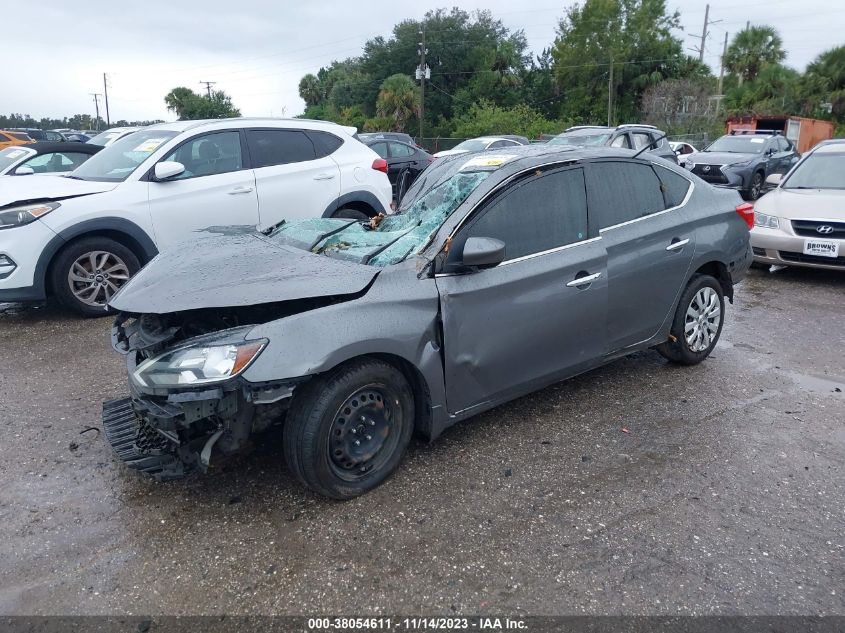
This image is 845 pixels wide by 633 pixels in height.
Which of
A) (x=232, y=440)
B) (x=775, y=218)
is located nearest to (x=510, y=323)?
(x=232, y=440)

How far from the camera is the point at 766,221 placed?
797cm

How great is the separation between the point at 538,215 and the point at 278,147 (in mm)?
4238

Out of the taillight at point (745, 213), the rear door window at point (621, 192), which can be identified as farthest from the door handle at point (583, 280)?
the taillight at point (745, 213)

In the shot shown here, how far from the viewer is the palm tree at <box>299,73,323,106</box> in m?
72.8

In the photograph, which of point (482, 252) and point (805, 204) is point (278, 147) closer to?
point (482, 252)

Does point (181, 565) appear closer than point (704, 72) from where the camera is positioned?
Yes

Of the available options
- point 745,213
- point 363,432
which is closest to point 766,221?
point 745,213

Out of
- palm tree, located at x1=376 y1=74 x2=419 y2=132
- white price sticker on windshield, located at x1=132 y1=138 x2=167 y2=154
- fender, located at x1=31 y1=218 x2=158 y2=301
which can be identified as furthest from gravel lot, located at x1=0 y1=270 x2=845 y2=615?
palm tree, located at x1=376 y1=74 x2=419 y2=132

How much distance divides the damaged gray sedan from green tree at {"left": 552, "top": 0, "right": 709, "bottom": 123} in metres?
49.3

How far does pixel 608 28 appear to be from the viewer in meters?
51.1

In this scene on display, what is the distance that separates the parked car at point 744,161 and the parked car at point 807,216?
631 centimetres

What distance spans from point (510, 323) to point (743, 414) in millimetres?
1829

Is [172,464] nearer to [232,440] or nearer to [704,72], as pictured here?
[232,440]

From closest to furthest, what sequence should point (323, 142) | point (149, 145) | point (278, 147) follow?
point (149, 145), point (278, 147), point (323, 142)
